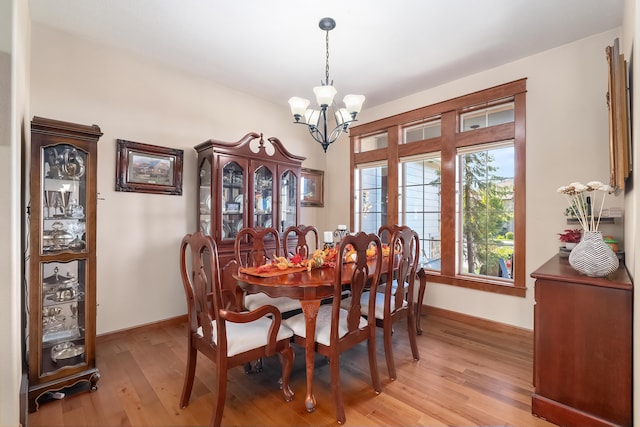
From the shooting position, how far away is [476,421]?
177 cm

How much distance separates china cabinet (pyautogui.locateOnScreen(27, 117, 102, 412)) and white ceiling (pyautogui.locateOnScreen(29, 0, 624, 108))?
1066mm

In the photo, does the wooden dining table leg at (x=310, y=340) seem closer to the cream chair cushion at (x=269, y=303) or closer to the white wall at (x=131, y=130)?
the cream chair cushion at (x=269, y=303)

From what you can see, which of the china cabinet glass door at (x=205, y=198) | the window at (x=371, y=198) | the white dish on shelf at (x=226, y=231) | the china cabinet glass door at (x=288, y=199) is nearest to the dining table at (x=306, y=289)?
the white dish on shelf at (x=226, y=231)

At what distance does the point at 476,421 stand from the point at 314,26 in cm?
294

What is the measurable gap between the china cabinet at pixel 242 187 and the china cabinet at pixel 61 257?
119cm

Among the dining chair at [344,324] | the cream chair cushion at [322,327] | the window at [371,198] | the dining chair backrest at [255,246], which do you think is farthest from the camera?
the window at [371,198]

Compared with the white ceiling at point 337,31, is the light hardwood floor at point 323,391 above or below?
below

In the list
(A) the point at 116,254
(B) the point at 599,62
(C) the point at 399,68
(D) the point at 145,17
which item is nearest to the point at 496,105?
(B) the point at 599,62

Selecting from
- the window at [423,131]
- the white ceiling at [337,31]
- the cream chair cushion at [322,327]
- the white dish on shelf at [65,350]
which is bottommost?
the white dish on shelf at [65,350]

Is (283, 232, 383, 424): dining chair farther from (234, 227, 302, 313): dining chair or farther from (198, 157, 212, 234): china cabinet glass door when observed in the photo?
(198, 157, 212, 234): china cabinet glass door

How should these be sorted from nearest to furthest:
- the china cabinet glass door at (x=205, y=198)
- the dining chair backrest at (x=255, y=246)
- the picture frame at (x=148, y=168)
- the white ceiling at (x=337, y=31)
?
the white ceiling at (x=337, y=31) → the dining chair backrest at (x=255, y=246) → the picture frame at (x=148, y=168) → the china cabinet glass door at (x=205, y=198)

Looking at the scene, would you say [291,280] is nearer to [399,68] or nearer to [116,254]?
[116,254]

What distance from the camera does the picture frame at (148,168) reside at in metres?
2.95

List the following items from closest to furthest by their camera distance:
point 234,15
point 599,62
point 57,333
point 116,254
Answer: point 57,333 < point 234,15 < point 599,62 < point 116,254
